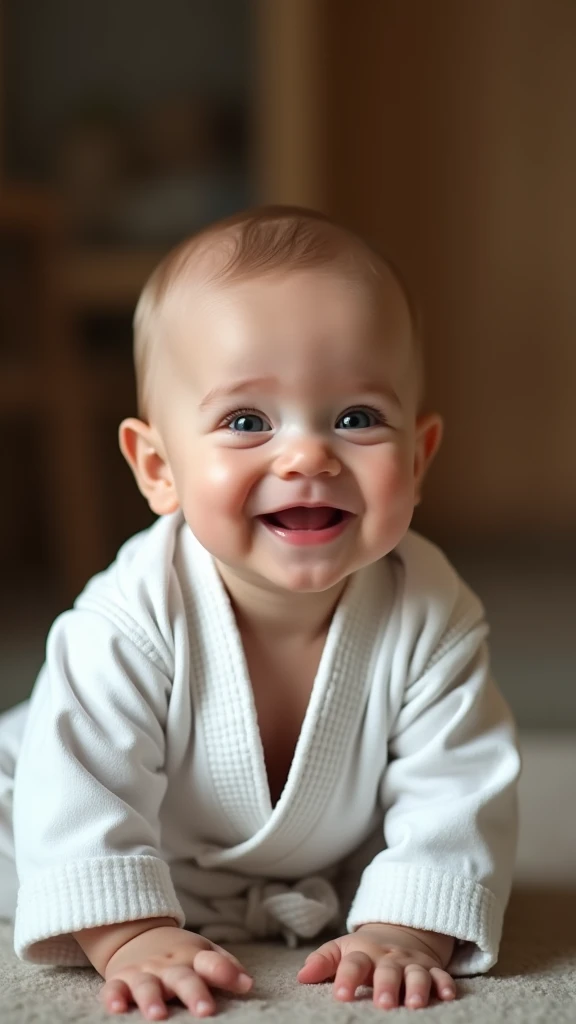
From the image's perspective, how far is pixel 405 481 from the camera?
0.77 meters

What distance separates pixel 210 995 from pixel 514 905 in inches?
Answer: 12.4

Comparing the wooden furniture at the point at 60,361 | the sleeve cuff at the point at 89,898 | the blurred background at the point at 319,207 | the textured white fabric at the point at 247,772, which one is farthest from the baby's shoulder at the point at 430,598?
the wooden furniture at the point at 60,361

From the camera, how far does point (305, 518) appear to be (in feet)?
2.51

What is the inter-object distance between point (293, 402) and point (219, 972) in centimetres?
32

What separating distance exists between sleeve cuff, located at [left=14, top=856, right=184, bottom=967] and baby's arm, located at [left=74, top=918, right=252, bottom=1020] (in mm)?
11

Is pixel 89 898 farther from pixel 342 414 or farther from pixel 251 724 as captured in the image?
pixel 342 414

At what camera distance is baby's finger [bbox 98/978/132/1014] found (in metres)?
0.68

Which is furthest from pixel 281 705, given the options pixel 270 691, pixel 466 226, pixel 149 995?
pixel 466 226

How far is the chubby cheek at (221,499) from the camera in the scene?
749 millimetres

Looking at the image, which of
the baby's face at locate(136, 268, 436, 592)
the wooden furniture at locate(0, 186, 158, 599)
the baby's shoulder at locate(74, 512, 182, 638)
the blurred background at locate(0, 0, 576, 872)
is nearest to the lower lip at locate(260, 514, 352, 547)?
the baby's face at locate(136, 268, 436, 592)

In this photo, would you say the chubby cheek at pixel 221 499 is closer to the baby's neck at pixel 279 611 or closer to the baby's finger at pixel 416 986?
the baby's neck at pixel 279 611

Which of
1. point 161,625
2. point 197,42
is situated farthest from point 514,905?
point 197,42

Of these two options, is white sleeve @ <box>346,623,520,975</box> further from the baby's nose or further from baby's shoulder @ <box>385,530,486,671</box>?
the baby's nose

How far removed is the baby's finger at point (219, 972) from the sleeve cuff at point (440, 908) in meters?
0.10
